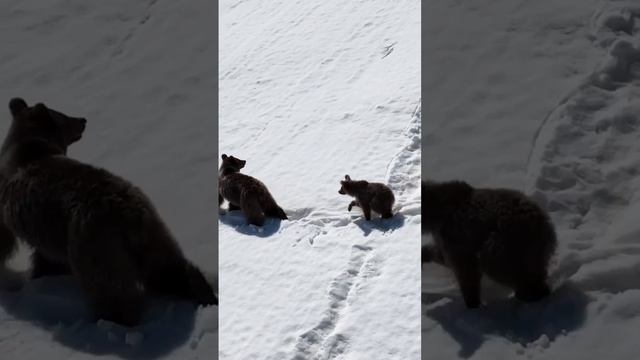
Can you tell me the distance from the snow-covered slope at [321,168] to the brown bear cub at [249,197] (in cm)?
10

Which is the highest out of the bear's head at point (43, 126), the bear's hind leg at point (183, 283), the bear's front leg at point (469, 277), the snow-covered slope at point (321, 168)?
the bear's head at point (43, 126)

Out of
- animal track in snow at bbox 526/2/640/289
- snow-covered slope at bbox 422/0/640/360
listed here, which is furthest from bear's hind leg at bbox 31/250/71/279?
animal track in snow at bbox 526/2/640/289

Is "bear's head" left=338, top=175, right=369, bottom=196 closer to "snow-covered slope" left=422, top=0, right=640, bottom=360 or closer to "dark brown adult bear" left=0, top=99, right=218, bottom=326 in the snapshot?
"snow-covered slope" left=422, top=0, right=640, bottom=360

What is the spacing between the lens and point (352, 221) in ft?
25.6

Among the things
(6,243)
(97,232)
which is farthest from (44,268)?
(97,232)

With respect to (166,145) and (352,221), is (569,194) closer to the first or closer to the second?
(352,221)

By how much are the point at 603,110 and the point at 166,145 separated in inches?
168

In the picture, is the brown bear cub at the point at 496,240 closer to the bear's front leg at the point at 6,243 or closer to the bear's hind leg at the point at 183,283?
the bear's hind leg at the point at 183,283

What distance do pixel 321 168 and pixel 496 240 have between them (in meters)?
2.95

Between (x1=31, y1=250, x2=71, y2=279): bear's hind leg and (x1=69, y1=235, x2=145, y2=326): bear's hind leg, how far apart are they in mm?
608

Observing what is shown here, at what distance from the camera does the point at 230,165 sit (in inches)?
343

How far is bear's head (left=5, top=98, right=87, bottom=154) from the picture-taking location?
7.07m

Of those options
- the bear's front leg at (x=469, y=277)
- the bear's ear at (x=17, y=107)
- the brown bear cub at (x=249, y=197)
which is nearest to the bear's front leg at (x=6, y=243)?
the bear's ear at (x=17, y=107)

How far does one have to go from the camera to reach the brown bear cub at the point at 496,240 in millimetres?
6129
